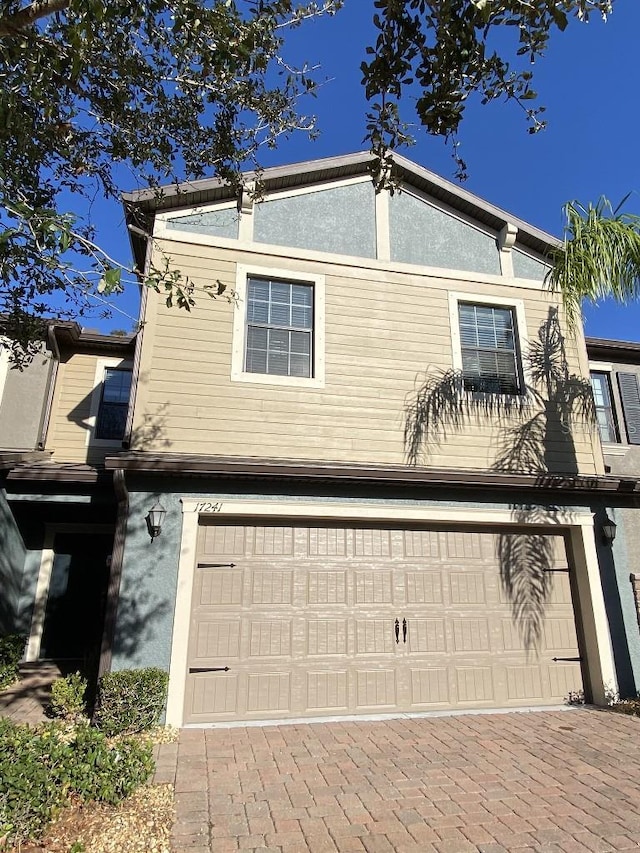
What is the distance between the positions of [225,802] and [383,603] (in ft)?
11.3

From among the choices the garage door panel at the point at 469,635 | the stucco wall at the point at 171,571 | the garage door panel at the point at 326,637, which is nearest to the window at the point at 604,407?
the stucco wall at the point at 171,571

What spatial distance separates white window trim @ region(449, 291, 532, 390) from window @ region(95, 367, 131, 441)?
700cm

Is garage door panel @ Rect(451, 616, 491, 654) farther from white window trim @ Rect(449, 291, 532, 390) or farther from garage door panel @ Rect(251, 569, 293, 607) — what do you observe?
white window trim @ Rect(449, 291, 532, 390)

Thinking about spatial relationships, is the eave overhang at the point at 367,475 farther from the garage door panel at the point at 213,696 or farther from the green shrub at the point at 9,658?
the green shrub at the point at 9,658

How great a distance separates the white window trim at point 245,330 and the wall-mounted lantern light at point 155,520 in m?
2.12

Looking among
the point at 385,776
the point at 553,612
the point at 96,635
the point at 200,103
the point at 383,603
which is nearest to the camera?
the point at 385,776

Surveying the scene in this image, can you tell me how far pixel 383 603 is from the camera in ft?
24.0

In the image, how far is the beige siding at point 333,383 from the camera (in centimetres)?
746

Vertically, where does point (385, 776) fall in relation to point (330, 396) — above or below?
below

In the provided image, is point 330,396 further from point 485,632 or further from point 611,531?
point 611,531

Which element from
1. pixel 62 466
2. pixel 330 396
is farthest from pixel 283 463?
pixel 62 466

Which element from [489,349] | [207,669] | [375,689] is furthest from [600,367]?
[207,669]

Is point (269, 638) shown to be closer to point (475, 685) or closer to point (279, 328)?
point (475, 685)

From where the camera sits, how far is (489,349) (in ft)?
29.3
